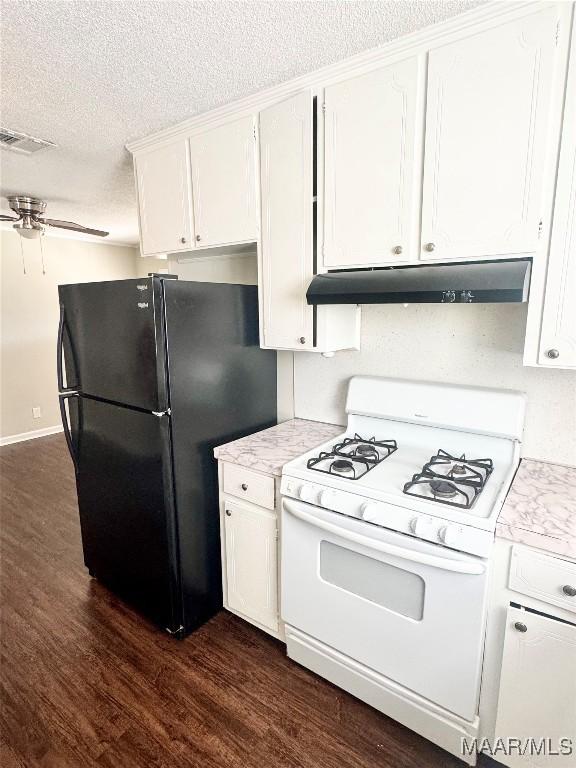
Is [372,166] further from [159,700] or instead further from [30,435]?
[30,435]

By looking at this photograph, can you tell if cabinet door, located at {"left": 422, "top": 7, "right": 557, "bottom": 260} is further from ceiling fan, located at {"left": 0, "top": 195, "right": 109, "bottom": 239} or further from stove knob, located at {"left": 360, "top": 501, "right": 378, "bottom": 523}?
ceiling fan, located at {"left": 0, "top": 195, "right": 109, "bottom": 239}

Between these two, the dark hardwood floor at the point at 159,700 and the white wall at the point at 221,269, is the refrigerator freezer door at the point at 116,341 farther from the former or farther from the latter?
the dark hardwood floor at the point at 159,700

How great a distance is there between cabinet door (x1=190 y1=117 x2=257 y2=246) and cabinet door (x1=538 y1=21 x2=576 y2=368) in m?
1.20

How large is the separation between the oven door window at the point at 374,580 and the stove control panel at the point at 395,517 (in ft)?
0.55

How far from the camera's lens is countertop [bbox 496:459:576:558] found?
45.4 inches

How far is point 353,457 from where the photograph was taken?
1701 mm

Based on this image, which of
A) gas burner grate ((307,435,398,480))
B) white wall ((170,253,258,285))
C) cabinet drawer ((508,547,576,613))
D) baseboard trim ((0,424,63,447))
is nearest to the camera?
cabinet drawer ((508,547,576,613))

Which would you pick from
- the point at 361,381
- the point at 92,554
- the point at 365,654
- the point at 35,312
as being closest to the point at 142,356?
the point at 361,381

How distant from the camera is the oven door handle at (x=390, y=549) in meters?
1.23

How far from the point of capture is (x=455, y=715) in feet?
4.43

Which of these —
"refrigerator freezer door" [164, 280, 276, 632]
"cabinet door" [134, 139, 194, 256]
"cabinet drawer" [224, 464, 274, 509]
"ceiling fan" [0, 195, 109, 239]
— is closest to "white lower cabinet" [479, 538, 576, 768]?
"cabinet drawer" [224, 464, 274, 509]

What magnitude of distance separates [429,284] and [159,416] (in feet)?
3.96

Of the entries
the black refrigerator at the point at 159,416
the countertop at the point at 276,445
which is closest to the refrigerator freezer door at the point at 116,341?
the black refrigerator at the point at 159,416
